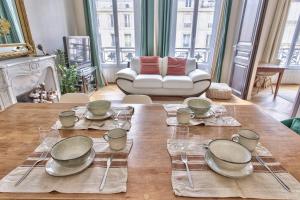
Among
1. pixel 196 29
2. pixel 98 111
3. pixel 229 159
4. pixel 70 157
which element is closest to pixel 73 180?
pixel 70 157

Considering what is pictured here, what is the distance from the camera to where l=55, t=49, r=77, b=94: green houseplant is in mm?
3138

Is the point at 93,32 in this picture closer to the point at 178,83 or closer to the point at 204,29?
the point at 178,83

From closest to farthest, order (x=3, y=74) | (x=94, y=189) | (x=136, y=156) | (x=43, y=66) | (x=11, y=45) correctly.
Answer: (x=94, y=189) < (x=136, y=156) < (x=3, y=74) < (x=11, y=45) < (x=43, y=66)

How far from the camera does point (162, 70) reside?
3814 millimetres

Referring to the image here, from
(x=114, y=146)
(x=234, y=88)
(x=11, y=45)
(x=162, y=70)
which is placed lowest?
(x=234, y=88)

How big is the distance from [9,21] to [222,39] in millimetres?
3976

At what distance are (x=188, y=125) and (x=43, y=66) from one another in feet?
8.05

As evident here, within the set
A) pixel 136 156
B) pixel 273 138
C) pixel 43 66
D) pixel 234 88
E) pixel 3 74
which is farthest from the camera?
pixel 234 88

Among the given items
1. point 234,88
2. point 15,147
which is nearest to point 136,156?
point 15,147

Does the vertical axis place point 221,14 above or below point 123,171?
above

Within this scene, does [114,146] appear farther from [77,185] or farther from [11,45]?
[11,45]

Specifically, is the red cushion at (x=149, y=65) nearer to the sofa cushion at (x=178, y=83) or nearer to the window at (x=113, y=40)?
the sofa cushion at (x=178, y=83)

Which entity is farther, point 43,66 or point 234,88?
point 234,88

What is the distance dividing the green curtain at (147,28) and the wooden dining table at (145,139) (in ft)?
10.4
